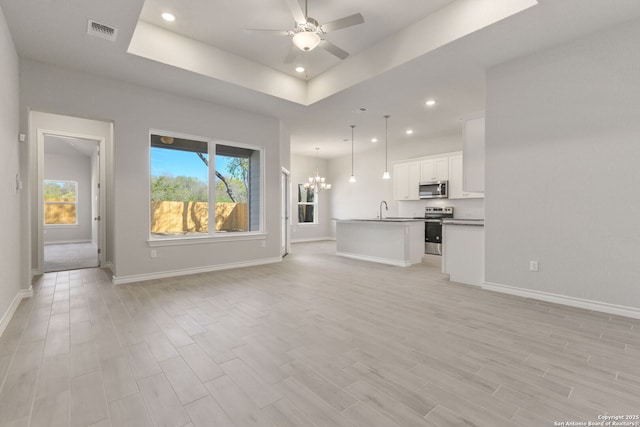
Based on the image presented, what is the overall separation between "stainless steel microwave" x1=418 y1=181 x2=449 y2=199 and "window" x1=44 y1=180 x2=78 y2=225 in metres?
11.8

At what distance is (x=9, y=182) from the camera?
3.10 metres

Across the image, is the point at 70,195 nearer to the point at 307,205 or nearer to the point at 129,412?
the point at 307,205

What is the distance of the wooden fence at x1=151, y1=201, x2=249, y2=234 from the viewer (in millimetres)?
4953

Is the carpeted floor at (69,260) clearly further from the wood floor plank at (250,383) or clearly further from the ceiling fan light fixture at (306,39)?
the ceiling fan light fixture at (306,39)

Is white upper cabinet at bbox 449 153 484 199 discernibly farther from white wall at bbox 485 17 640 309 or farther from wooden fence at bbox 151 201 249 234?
wooden fence at bbox 151 201 249 234

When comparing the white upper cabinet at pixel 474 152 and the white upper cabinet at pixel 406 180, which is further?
the white upper cabinet at pixel 406 180

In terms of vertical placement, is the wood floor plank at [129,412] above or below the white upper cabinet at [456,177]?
below

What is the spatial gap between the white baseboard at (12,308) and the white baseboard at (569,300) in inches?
218

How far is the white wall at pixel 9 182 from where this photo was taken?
2789 millimetres

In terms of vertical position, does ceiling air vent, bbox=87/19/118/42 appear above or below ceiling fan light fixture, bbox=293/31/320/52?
above

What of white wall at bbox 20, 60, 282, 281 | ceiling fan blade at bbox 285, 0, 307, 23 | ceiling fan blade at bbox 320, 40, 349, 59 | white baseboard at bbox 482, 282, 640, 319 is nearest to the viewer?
ceiling fan blade at bbox 285, 0, 307, 23

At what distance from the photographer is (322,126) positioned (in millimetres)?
6973

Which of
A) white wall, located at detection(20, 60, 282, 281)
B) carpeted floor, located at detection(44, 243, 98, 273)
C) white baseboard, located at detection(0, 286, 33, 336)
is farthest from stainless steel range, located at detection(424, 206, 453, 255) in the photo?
carpeted floor, located at detection(44, 243, 98, 273)

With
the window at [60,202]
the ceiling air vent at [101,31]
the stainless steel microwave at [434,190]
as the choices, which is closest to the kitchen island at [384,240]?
the stainless steel microwave at [434,190]
